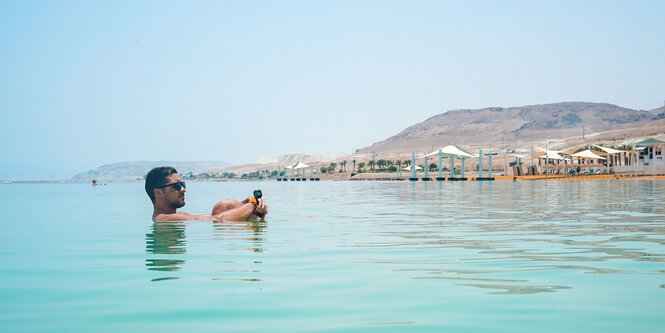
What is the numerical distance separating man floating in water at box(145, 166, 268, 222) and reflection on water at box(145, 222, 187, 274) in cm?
25

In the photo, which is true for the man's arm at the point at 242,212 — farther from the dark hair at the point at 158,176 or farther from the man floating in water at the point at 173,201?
the dark hair at the point at 158,176

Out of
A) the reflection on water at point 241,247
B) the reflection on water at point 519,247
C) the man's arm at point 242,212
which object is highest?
the man's arm at point 242,212

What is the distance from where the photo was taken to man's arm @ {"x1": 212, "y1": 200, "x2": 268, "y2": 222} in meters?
11.9

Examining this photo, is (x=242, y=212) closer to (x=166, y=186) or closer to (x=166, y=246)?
(x=166, y=186)

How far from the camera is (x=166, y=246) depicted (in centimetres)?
941

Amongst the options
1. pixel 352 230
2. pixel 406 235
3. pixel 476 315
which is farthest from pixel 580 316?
pixel 352 230

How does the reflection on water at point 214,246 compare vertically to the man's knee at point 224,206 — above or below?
below

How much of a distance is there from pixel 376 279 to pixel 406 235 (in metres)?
4.86

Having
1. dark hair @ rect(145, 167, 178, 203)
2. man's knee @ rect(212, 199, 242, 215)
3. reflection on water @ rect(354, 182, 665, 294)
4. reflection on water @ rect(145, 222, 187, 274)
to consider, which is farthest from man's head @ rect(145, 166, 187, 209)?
reflection on water @ rect(354, 182, 665, 294)

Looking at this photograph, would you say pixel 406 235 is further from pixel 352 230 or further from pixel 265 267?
pixel 265 267

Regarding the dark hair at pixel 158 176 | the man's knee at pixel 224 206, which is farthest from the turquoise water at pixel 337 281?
the man's knee at pixel 224 206

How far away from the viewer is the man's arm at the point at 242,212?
1191 cm

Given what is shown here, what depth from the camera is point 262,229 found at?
12.2 meters

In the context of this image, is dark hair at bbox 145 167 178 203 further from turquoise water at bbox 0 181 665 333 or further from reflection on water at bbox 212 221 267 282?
reflection on water at bbox 212 221 267 282
